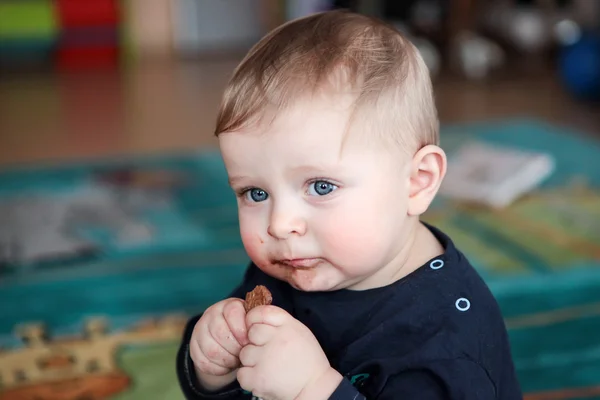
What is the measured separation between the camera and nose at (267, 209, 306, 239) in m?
0.61

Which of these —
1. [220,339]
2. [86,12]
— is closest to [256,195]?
[220,339]

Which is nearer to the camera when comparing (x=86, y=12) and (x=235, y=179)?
(x=235, y=179)

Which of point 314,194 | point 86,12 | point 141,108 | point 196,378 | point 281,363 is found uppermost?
point 314,194

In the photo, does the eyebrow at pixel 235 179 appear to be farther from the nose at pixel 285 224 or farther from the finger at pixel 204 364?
the finger at pixel 204 364

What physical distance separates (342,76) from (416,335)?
0.73ft

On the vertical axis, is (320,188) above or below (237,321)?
above

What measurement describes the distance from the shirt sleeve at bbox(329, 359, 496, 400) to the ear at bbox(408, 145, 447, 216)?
135mm

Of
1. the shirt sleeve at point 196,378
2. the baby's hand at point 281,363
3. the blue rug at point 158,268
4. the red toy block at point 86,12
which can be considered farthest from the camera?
the red toy block at point 86,12

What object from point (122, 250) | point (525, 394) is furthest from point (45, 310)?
point (525, 394)

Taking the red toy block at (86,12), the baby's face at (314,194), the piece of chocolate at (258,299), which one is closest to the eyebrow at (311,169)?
the baby's face at (314,194)

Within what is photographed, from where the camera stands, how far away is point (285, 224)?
0.61 m

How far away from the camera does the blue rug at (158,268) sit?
1.21 metres

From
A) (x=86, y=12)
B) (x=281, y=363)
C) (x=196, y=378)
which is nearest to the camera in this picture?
(x=281, y=363)

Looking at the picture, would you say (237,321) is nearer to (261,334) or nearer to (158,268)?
(261,334)
